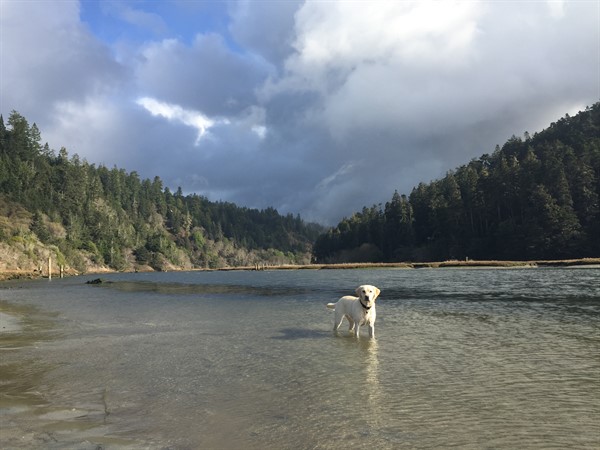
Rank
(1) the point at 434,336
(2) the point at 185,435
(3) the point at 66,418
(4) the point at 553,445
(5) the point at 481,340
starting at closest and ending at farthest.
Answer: (4) the point at 553,445 < (2) the point at 185,435 < (3) the point at 66,418 < (5) the point at 481,340 < (1) the point at 434,336

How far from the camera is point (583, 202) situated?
12088 centimetres

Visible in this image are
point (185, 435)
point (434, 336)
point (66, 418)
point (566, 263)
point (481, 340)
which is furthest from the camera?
point (566, 263)

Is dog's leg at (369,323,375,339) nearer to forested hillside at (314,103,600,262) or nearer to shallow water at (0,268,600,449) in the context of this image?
shallow water at (0,268,600,449)

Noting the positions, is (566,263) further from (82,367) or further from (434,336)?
(82,367)

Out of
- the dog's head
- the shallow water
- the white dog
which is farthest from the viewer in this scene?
the white dog

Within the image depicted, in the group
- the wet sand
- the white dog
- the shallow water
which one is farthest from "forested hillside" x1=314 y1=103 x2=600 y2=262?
the wet sand

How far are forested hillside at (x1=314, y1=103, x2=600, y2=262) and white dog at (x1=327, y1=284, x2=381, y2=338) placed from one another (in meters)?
117

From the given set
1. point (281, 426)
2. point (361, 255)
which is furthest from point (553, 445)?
point (361, 255)

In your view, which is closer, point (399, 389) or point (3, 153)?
point (399, 389)

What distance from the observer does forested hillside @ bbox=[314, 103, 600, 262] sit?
117 meters

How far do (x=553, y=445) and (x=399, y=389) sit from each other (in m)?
3.19

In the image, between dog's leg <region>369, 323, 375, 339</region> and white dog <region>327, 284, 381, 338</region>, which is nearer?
white dog <region>327, 284, 381, 338</region>

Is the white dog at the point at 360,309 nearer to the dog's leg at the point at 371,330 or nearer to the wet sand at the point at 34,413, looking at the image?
the dog's leg at the point at 371,330

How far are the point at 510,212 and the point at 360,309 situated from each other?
143502 mm
